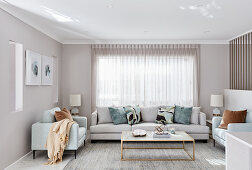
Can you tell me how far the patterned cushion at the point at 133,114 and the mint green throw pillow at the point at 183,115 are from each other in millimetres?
934

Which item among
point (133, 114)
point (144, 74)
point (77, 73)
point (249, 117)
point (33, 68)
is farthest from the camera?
point (77, 73)

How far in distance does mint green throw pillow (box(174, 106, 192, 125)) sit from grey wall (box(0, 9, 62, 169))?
3204 mm

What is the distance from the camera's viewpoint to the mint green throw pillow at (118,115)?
576 cm

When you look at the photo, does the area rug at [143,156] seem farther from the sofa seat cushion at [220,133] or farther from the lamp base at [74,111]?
the lamp base at [74,111]

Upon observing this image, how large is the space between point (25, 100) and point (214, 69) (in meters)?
5.06

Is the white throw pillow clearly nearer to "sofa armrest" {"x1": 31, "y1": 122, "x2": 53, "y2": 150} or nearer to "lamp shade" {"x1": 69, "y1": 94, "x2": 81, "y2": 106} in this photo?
"lamp shade" {"x1": 69, "y1": 94, "x2": 81, "y2": 106}

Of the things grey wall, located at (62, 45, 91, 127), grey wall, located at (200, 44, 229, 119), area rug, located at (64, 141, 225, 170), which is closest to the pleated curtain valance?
grey wall, located at (200, 44, 229, 119)

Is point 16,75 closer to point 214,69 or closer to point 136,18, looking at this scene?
point 136,18

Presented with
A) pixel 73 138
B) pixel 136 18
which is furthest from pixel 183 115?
pixel 73 138

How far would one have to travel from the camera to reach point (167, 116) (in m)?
5.84

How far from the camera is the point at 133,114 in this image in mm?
5855

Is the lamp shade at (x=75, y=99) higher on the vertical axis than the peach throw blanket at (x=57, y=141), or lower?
higher

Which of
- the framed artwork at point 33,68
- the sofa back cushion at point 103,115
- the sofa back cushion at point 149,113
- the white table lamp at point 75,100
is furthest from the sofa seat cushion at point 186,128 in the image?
the framed artwork at point 33,68

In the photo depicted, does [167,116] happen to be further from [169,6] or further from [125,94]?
[169,6]
